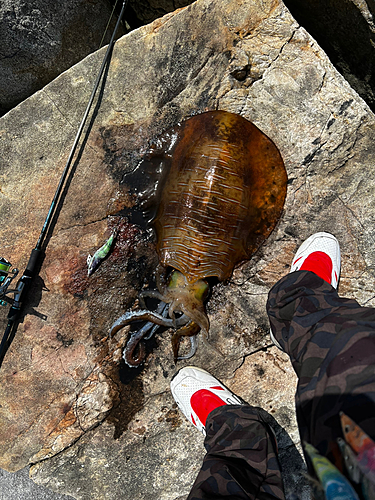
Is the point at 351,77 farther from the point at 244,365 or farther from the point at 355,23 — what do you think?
the point at 244,365

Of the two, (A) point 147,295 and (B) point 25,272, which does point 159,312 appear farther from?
(B) point 25,272

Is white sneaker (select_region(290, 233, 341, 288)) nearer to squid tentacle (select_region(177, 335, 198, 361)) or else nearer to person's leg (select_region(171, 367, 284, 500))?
squid tentacle (select_region(177, 335, 198, 361))

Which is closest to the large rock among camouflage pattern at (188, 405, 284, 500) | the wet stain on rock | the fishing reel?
the wet stain on rock

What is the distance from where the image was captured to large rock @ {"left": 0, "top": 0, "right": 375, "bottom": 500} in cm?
305

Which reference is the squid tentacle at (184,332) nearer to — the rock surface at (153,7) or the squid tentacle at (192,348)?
the squid tentacle at (192,348)

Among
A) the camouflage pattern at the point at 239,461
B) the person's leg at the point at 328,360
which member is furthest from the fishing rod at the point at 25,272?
the person's leg at the point at 328,360

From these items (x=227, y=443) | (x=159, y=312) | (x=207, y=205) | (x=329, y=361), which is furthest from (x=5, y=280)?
(x=329, y=361)

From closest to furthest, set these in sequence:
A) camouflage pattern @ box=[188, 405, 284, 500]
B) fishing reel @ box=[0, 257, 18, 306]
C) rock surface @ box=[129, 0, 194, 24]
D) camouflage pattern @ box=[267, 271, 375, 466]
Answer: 1. camouflage pattern @ box=[267, 271, 375, 466]
2. camouflage pattern @ box=[188, 405, 284, 500]
3. fishing reel @ box=[0, 257, 18, 306]
4. rock surface @ box=[129, 0, 194, 24]

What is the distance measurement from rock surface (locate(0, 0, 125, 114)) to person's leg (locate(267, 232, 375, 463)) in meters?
3.31

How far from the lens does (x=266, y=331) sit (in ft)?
10.3

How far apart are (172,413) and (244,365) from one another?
0.80 meters

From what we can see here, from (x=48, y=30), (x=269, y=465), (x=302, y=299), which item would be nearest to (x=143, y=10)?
(x=48, y=30)

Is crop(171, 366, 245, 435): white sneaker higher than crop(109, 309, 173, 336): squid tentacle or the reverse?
the reverse

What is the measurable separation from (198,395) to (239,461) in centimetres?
72
